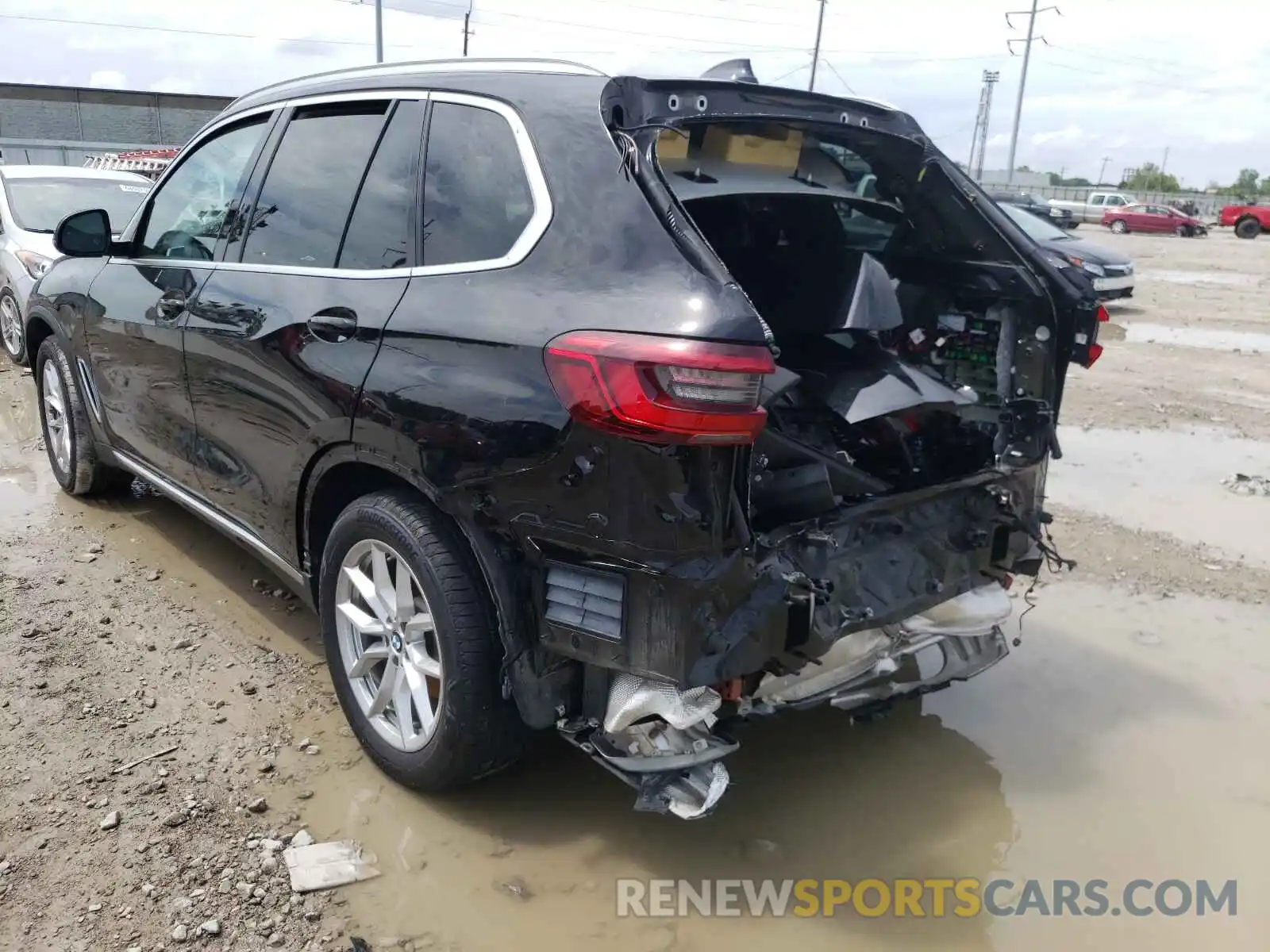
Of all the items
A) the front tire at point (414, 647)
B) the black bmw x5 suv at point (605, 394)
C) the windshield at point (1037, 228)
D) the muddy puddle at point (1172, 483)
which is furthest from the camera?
the windshield at point (1037, 228)

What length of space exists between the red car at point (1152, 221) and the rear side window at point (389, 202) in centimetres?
3970

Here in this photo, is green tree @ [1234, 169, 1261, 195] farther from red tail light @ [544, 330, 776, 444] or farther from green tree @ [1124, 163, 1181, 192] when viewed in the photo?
red tail light @ [544, 330, 776, 444]

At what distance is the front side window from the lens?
3.61m

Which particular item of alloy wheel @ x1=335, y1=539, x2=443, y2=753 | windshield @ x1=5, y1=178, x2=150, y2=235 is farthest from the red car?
alloy wheel @ x1=335, y1=539, x2=443, y2=753

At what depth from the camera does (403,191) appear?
284 centimetres

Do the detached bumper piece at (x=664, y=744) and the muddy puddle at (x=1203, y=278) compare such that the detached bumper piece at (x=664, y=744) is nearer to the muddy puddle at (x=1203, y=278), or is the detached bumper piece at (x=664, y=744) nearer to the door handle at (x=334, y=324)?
the door handle at (x=334, y=324)

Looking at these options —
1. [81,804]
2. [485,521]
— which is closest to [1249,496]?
[485,521]

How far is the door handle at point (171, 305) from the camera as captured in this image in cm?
362

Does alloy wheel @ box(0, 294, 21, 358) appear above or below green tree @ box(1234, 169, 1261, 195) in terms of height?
below

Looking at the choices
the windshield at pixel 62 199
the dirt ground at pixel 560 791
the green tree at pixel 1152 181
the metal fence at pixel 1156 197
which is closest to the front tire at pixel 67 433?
the dirt ground at pixel 560 791

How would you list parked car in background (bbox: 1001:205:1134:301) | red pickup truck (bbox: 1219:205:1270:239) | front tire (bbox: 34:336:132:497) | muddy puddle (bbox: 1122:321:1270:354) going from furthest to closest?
red pickup truck (bbox: 1219:205:1270:239) → parked car in background (bbox: 1001:205:1134:301) → muddy puddle (bbox: 1122:321:1270:354) → front tire (bbox: 34:336:132:497)

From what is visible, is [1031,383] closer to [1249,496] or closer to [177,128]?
[1249,496]

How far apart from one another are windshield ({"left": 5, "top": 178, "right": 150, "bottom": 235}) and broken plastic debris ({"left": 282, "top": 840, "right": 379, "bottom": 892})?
702cm

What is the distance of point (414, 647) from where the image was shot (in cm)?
278
